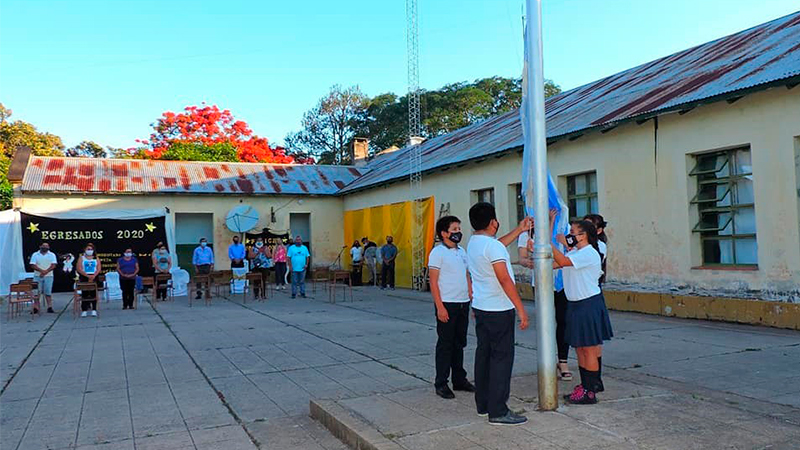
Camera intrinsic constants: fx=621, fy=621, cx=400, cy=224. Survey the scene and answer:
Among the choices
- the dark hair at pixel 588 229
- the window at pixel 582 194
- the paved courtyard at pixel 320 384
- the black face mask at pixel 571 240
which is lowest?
the paved courtyard at pixel 320 384

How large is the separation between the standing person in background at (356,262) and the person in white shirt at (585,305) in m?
17.0

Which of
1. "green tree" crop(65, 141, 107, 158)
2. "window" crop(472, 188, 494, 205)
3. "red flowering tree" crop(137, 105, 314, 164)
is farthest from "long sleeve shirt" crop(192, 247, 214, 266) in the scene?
"green tree" crop(65, 141, 107, 158)

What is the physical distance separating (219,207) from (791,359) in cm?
2057

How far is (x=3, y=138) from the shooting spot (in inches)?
1326

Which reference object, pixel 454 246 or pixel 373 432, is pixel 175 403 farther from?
pixel 454 246

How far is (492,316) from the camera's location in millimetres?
4707

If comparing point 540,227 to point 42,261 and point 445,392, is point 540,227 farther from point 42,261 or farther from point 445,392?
point 42,261

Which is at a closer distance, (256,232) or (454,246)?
(454,246)

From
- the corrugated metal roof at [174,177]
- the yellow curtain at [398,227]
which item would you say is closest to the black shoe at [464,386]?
the yellow curtain at [398,227]

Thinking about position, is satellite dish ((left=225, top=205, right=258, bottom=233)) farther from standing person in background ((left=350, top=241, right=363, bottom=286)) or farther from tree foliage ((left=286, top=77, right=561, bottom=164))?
tree foliage ((left=286, top=77, right=561, bottom=164))

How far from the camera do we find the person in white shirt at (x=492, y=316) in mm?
4574

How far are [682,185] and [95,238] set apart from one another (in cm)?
1858

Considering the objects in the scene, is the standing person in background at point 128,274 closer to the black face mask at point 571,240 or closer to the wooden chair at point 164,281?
the wooden chair at point 164,281

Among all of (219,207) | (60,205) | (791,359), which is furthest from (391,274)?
(791,359)
